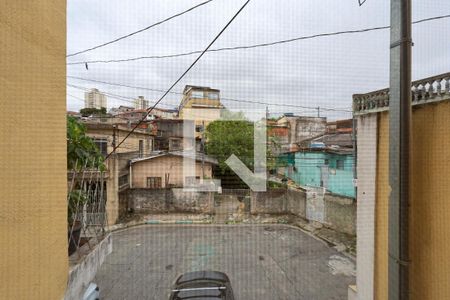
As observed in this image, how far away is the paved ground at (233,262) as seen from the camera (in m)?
2.19

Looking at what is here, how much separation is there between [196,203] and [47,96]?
13.0 ft

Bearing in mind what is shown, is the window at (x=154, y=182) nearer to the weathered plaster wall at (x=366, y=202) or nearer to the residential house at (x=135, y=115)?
the residential house at (x=135, y=115)

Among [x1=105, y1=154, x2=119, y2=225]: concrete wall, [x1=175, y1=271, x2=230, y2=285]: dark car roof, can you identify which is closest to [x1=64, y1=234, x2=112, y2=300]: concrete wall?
[x1=175, y1=271, x2=230, y2=285]: dark car roof

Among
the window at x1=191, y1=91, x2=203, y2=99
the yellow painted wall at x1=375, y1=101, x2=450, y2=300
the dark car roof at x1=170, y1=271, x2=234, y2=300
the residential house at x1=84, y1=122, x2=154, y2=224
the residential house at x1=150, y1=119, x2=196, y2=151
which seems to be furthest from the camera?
the residential house at x1=150, y1=119, x2=196, y2=151

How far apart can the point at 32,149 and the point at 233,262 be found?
2489 millimetres

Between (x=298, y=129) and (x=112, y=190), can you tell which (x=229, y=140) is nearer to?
(x=298, y=129)

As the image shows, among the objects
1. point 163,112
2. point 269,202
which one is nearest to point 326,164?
point 269,202

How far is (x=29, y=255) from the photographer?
0.69 metres

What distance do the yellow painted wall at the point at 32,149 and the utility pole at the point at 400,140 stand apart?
37.1 inches

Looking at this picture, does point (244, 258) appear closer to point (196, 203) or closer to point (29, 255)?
point (196, 203)

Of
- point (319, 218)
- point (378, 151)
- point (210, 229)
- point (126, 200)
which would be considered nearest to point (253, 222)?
point (210, 229)

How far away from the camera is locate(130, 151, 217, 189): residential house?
4.57m

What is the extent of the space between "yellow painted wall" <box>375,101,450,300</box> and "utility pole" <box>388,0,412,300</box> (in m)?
0.22

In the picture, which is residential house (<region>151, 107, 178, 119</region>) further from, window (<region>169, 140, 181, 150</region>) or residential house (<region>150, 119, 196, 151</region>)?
window (<region>169, 140, 181, 150</region>)
